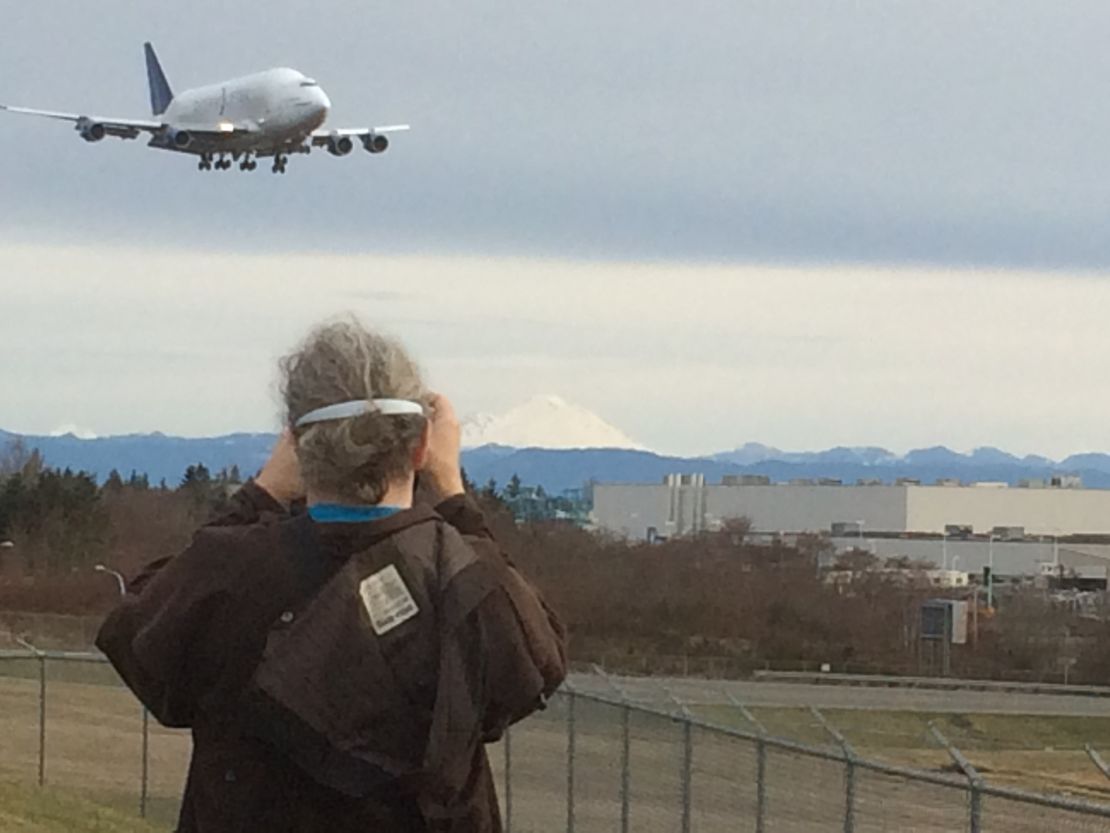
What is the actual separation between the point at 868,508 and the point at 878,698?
244 feet

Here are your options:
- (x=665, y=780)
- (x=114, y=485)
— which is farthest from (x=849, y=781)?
(x=114, y=485)

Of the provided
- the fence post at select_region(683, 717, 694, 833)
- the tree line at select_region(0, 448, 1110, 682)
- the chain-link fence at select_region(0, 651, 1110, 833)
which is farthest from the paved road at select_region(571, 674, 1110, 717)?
the fence post at select_region(683, 717, 694, 833)

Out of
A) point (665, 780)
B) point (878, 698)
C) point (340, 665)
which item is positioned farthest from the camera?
point (878, 698)

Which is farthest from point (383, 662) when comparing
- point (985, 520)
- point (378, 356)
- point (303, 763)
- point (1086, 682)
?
point (985, 520)

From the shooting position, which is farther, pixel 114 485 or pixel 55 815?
pixel 114 485

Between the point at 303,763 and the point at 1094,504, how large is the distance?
124554mm

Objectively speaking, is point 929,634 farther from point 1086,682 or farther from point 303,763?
point 303,763

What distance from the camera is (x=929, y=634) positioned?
59.1 meters

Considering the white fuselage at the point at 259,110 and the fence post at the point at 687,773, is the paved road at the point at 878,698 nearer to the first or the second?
the white fuselage at the point at 259,110

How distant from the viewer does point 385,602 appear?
3.78m

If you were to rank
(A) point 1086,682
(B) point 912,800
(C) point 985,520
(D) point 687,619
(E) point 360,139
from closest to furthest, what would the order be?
(B) point 912,800 < (E) point 360,139 < (A) point 1086,682 < (D) point 687,619 < (C) point 985,520

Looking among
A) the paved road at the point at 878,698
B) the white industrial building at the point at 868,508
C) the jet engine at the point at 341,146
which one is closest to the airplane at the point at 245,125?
the jet engine at the point at 341,146

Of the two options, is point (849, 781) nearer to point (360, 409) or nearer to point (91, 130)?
point (360, 409)

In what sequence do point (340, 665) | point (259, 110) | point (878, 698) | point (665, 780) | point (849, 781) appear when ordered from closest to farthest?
point (340, 665) < point (849, 781) < point (665, 780) < point (878, 698) < point (259, 110)
